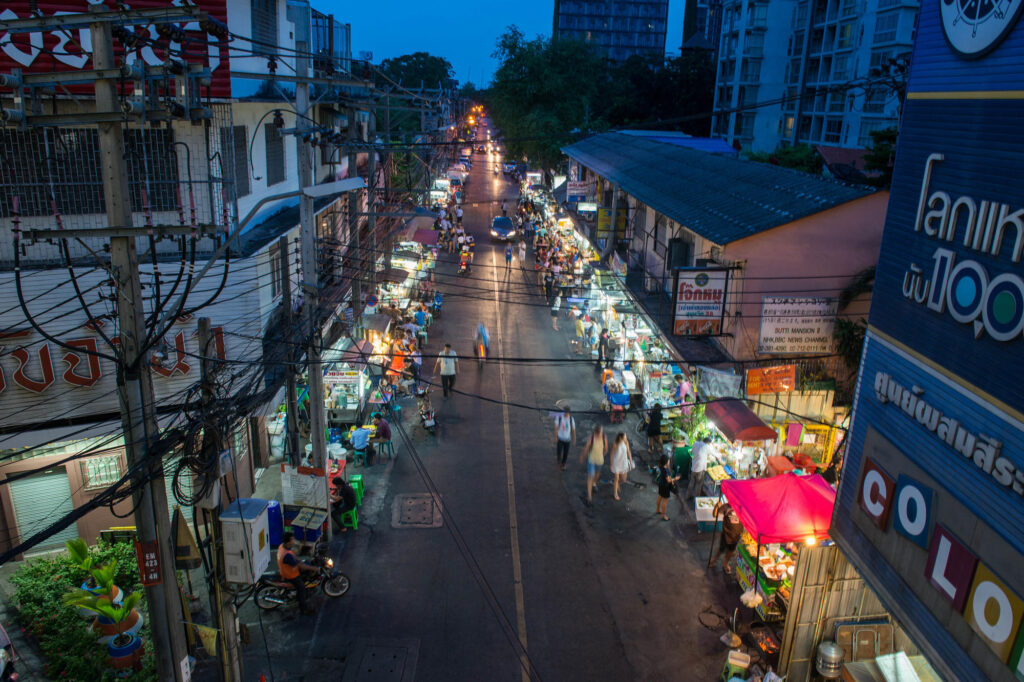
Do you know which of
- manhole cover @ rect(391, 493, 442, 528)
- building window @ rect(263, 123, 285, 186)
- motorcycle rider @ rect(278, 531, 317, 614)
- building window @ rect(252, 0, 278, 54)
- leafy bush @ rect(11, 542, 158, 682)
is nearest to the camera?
leafy bush @ rect(11, 542, 158, 682)

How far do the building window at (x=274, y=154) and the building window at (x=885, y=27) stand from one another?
3474 cm

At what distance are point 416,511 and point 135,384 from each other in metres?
8.11

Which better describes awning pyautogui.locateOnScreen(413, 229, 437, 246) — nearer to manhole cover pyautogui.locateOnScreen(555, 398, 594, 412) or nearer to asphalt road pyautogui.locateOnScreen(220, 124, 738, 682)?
manhole cover pyautogui.locateOnScreen(555, 398, 594, 412)

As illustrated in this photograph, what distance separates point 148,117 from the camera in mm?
6164

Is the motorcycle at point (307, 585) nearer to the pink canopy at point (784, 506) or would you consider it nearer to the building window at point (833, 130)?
the pink canopy at point (784, 506)

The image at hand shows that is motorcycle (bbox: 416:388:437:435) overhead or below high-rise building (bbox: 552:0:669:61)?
below

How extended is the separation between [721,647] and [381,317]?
1345 cm

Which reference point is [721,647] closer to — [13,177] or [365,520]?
[365,520]

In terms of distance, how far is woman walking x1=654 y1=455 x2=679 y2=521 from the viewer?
13625 mm

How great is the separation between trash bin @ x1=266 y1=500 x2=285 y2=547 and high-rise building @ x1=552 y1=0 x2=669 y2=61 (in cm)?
11717

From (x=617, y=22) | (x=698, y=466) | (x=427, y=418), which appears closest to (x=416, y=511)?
(x=427, y=418)

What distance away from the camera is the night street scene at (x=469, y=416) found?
6344 mm

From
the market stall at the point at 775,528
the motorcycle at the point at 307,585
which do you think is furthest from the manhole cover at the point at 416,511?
the market stall at the point at 775,528

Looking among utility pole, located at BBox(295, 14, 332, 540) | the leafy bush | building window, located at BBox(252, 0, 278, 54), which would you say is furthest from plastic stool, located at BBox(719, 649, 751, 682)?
building window, located at BBox(252, 0, 278, 54)
